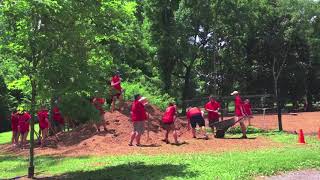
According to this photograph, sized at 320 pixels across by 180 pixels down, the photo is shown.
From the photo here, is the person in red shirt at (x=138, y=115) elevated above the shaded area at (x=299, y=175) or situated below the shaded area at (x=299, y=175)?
above

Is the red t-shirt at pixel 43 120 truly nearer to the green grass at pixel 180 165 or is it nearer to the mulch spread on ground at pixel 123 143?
the mulch spread on ground at pixel 123 143

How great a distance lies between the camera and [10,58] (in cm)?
1109

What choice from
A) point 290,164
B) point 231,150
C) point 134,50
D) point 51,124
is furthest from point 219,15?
point 290,164

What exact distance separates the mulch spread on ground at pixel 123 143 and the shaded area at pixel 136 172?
8.85ft

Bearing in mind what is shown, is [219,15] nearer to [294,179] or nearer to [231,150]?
[231,150]

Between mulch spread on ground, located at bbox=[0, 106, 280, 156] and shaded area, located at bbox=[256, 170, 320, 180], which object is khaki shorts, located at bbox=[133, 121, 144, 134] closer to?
mulch spread on ground, located at bbox=[0, 106, 280, 156]

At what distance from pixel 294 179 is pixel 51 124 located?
14.7 metres

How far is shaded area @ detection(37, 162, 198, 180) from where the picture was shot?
35.5 feet

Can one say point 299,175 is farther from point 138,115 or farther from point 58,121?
point 58,121

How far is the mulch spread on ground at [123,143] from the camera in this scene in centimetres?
1562

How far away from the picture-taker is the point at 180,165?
1219cm

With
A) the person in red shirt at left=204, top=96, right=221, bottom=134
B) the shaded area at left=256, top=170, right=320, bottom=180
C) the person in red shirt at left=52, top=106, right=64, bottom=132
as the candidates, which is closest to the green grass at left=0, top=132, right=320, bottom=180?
the shaded area at left=256, top=170, right=320, bottom=180

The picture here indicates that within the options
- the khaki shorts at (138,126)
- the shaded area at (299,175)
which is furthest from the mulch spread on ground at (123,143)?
the shaded area at (299,175)

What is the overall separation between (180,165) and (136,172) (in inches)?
52.7
